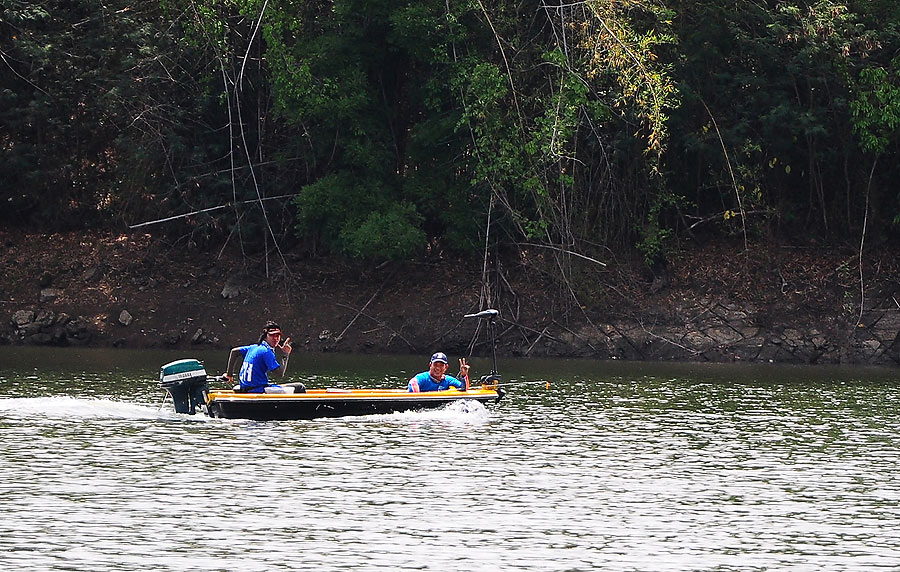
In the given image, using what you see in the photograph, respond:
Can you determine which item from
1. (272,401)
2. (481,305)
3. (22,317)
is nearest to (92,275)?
(22,317)

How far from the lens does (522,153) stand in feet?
120

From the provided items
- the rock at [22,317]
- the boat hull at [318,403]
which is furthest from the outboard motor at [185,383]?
the rock at [22,317]

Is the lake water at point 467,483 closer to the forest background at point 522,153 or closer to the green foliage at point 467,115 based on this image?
the forest background at point 522,153

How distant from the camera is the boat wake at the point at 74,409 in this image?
24.5 m

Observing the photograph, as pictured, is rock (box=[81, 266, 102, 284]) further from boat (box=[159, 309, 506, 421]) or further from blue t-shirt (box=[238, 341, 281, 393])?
blue t-shirt (box=[238, 341, 281, 393])

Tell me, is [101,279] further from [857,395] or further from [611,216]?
[857,395]

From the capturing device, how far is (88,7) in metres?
44.6

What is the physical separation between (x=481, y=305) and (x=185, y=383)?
14113mm

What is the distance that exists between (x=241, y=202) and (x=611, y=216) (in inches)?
387

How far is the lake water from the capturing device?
14570 millimetres

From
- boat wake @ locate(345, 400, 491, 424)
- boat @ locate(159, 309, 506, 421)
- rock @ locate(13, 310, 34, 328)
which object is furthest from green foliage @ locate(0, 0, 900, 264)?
boat @ locate(159, 309, 506, 421)

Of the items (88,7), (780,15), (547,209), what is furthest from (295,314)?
(780,15)

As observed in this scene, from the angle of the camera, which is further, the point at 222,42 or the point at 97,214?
the point at 97,214

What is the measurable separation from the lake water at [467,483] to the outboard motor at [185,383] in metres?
0.34
